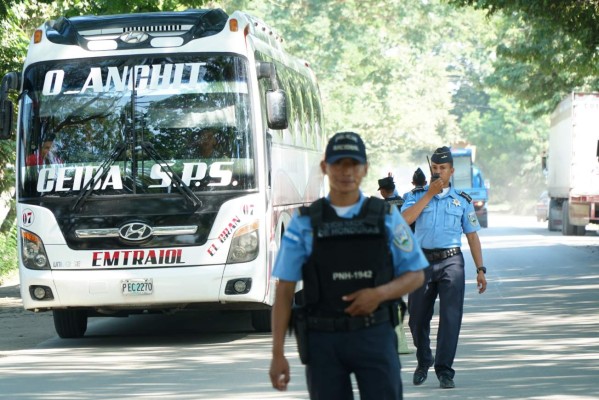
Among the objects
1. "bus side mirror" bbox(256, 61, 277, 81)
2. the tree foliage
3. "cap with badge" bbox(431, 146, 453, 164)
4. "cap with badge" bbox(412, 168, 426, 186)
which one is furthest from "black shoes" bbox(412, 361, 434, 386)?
the tree foliage

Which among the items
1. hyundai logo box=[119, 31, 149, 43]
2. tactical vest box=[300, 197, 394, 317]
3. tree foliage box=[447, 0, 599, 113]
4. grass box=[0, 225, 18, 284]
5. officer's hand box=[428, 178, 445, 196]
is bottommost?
grass box=[0, 225, 18, 284]

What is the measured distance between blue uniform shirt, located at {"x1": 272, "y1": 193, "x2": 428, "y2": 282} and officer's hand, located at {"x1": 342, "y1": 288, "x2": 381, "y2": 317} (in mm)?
249

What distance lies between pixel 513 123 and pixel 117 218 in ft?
288

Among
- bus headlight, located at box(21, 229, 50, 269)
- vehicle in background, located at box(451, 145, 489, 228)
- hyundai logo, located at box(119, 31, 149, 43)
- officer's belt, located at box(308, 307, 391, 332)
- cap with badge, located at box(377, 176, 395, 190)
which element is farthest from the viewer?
vehicle in background, located at box(451, 145, 489, 228)

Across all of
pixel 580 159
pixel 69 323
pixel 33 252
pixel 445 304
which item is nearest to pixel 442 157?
pixel 445 304

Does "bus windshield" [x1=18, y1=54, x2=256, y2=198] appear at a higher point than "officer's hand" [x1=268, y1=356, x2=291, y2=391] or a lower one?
higher

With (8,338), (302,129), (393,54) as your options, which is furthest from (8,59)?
(393,54)

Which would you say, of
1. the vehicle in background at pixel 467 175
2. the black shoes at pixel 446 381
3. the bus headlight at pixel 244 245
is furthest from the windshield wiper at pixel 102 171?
the vehicle in background at pixel 467 175

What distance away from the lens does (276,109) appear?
14281mm

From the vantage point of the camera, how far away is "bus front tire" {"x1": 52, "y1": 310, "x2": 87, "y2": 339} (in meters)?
15.1

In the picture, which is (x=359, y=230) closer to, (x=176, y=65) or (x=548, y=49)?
(x=176, y=65)

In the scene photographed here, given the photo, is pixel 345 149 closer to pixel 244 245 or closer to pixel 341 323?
pixel 341 323

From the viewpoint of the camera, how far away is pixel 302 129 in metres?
18.8

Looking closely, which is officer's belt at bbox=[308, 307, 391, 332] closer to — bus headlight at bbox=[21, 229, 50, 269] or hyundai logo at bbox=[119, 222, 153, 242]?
hyundai logo at bbox=[119, 222, 153, 242]
